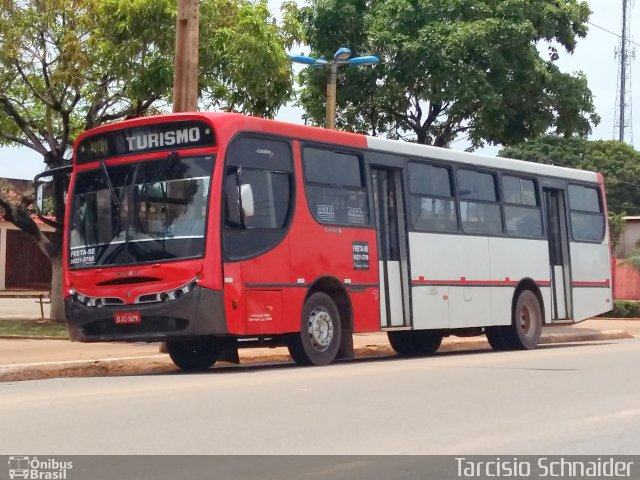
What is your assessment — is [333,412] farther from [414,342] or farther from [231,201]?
[414,342]

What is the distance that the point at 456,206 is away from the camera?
60.0ft

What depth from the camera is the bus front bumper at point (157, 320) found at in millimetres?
13750

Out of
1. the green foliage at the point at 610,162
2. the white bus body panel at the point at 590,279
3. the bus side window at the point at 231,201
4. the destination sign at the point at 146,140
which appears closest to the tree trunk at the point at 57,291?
the destination sign at the point at 146,140

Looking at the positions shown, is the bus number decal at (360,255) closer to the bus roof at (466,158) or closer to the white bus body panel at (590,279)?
the bus roof at (466,158)

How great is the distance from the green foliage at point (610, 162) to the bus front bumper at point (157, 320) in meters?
57.1

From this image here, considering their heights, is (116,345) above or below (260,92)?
below

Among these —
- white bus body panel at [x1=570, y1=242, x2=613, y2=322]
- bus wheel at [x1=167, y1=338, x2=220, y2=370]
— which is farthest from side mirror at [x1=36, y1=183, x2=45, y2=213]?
white bus body panel at [x1=570, y1=242, x2=613, y2=322]

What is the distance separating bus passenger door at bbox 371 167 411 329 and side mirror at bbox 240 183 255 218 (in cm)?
309

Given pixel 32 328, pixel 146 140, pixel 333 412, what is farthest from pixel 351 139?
pixel 32 328

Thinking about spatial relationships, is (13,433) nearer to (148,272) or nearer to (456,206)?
(148,272)
